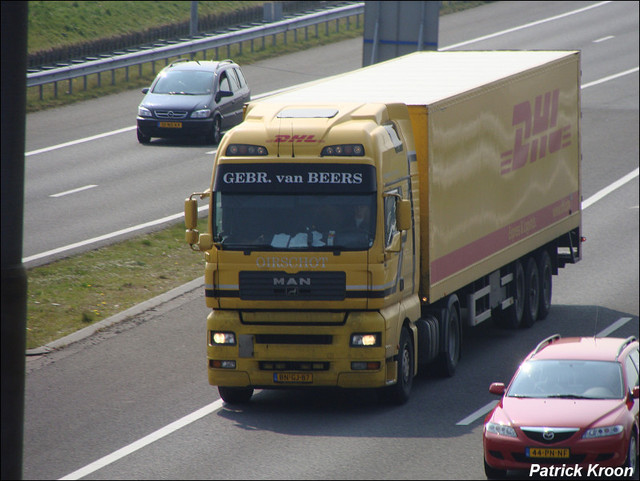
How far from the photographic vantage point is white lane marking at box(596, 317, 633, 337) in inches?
714

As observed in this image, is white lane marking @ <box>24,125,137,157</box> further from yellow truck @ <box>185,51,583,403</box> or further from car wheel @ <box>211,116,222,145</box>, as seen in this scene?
yellow truck @ <box>185,51,583,403</box>

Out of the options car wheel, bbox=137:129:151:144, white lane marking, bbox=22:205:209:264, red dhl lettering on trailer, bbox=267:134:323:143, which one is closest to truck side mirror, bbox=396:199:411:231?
red dhl lettering on trailer, bbox=267:134:323:143

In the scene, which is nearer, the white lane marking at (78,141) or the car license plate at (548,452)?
the car license plate at (548,452)

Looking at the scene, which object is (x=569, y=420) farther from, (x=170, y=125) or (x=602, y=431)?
(x=170, y=125)

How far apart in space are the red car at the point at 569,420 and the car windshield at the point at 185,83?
69.4 feet

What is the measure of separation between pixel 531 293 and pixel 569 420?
8.47 metres

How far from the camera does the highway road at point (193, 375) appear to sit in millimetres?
11656

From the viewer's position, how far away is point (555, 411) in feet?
37.0

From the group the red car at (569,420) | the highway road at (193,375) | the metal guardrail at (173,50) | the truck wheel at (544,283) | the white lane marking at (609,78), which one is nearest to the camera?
the red car at (569,420)

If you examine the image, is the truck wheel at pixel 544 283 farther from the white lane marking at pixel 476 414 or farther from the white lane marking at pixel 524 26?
the white lane marking at pixel 524 26

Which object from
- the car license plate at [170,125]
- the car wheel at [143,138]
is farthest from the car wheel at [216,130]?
the car wheel at [143,138]

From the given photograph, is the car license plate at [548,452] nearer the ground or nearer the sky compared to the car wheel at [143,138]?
nearer the sky

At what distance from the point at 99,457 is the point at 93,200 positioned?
15031mm

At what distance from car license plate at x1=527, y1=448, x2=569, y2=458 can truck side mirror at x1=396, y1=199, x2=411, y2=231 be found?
3.35 meters
